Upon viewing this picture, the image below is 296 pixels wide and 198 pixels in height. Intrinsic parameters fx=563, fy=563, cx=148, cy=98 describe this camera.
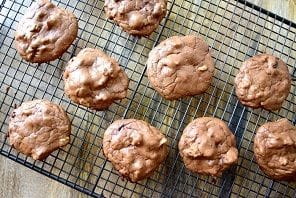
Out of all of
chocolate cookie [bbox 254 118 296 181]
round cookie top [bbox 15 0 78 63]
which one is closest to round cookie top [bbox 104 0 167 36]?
round cookie top [bbox 15 0 78 63]

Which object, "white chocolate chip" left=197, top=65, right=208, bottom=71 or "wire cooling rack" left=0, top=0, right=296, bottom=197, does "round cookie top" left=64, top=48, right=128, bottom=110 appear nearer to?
"wire cooling rack" left=0, top=0, right=296, bottom=197

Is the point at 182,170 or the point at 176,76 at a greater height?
the point at 176,76

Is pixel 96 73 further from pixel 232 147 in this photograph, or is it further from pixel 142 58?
pixel 232 147

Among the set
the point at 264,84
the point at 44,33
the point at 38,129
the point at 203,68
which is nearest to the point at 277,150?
the point at 264,84

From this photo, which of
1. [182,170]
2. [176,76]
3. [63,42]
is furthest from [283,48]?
[63,42]

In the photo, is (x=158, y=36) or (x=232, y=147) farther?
(x=158, y=36)

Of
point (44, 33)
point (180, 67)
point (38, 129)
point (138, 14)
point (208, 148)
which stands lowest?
point (38, 129)

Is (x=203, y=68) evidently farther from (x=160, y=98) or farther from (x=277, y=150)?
(x=277, y=150)

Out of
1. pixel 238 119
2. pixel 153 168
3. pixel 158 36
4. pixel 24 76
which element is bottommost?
pixel 153 168
